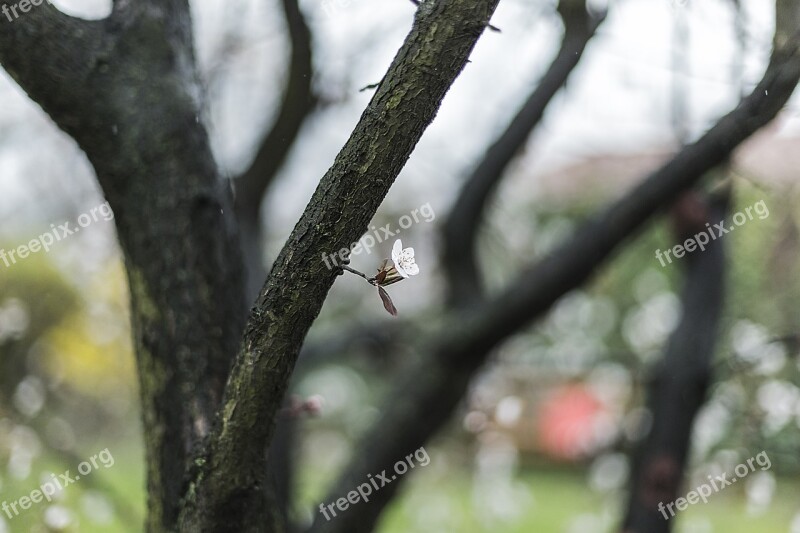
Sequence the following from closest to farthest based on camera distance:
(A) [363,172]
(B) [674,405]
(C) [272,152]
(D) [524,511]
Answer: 1. (A) [363,172]
2. (B) [674,405]
3. (C) [272,152]
4. (D) [524,511]

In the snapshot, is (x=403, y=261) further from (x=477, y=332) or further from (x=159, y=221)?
(x=477, y=332)

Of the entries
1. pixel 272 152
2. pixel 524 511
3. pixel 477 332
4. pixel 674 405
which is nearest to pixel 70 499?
pixel 272 152

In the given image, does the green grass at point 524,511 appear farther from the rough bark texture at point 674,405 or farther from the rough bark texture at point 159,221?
the rough bark texture at point 159,221

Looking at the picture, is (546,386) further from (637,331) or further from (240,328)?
(240,328)

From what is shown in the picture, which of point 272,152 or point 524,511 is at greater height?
point 272,152

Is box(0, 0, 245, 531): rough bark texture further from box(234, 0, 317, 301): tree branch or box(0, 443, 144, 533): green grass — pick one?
box(234, 0, 317, 301): tree branch

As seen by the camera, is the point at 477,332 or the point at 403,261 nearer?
the point at 403,261

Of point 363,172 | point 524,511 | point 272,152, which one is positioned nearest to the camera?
point 363,172
